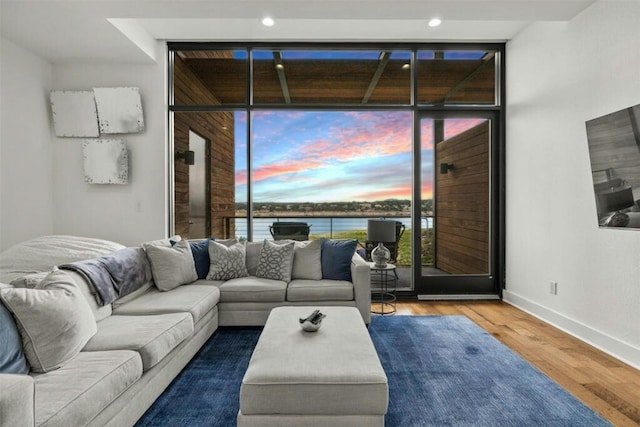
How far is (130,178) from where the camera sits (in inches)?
180

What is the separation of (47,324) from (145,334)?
541 millimetres

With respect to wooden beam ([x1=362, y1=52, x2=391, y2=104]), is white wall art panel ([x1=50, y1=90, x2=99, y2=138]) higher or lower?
lower

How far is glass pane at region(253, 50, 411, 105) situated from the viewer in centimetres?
473

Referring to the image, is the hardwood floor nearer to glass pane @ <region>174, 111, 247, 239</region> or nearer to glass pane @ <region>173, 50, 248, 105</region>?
glass pane @ <region>174, 111, 247, 239</region>

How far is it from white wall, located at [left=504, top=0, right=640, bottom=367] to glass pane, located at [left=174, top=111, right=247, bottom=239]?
3.52 metres

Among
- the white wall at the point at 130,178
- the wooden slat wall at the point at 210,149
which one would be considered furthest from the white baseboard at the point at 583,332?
the white wall at the point at 130,178

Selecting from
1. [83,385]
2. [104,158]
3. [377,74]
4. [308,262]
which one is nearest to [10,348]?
[83,385]

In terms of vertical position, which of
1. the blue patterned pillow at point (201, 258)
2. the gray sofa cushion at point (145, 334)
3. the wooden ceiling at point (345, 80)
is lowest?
the gray sofa cushion at point (145, 334)

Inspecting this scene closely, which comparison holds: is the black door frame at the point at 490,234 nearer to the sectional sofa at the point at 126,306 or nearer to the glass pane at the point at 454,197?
the glass pane at the point at 454,197

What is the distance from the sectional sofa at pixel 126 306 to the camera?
1.57m

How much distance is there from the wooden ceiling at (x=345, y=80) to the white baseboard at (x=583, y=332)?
2662 mm

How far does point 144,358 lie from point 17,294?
2.31ft

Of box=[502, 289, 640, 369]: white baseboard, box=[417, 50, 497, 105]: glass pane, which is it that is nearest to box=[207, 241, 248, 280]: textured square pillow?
box=[417, 50, 497, 105]: glass pane

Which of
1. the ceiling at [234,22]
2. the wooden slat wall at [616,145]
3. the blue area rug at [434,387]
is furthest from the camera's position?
the ceiling at [234,22]
